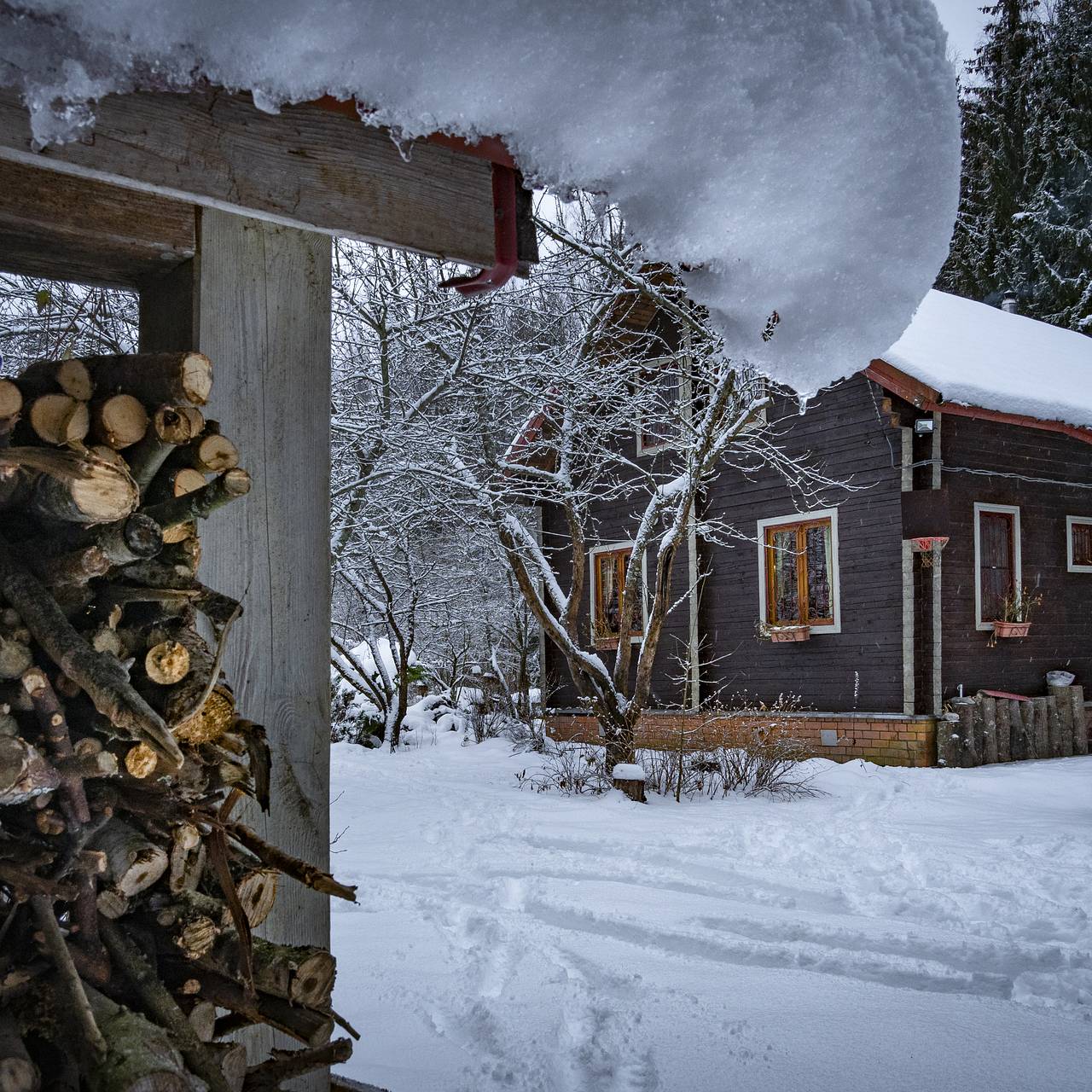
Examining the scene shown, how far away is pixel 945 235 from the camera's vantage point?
2354 mm

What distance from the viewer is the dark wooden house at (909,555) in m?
11.0

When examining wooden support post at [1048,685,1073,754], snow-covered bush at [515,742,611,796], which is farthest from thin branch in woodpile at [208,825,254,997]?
wooden support post at [1048,685,1073,754]

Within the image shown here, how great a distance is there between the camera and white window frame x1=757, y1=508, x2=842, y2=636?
11.8 metres

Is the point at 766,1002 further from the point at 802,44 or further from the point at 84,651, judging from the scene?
the point at 802,44

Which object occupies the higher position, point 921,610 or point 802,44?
point 802,44

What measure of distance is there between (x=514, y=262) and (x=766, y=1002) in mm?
2987

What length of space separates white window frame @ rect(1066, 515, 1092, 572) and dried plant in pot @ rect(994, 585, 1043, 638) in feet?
2.68

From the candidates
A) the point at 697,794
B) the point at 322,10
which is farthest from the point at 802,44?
the point at 697,794

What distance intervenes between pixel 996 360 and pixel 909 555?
138 inches

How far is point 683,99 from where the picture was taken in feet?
6.66

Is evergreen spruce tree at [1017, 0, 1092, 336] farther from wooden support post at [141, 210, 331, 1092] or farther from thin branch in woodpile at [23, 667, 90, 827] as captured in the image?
thin branch in woodpile at [23, 667, 90, 827]

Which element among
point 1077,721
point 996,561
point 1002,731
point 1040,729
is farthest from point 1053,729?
point 996,561

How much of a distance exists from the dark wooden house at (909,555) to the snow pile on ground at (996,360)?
4cm

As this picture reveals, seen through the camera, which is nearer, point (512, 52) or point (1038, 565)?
point (512, 52)
